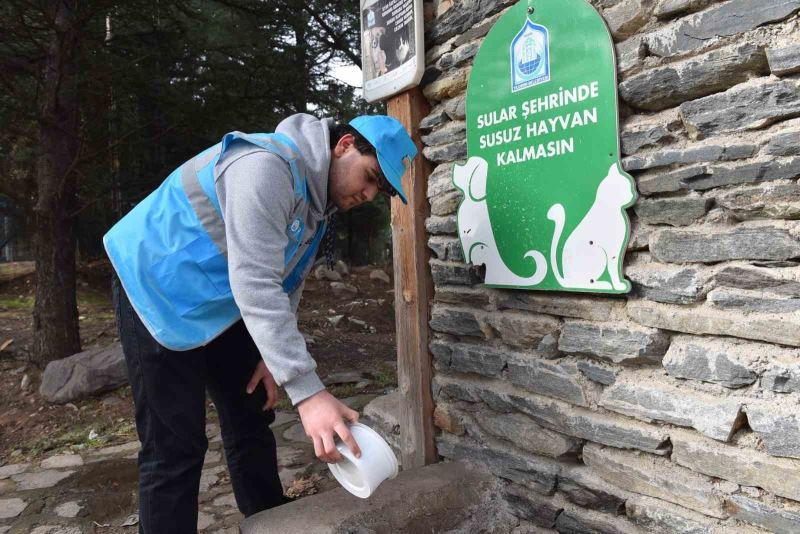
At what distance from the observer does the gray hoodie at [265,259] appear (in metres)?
1.66

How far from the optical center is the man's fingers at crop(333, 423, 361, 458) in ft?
5.36

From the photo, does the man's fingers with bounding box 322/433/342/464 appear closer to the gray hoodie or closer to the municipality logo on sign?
the gray hoodie

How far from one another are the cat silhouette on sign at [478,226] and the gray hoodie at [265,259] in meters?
0.94

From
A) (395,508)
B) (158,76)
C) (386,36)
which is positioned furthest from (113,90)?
(395,508)

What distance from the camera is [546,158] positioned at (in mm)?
2189

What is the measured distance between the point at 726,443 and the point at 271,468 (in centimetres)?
168

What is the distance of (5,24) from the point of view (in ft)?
17.2

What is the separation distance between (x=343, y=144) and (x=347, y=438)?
93 cm

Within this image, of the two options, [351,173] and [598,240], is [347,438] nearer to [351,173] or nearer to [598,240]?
[351,173]

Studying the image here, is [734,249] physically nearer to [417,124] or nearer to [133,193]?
[417,124]

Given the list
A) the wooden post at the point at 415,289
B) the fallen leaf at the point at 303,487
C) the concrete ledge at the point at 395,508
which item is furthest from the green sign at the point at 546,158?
the fallen leaf at the point at 303,487

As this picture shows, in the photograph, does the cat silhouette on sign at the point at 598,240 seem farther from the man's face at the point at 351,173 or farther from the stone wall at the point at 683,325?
the man's face at the point at 351,173

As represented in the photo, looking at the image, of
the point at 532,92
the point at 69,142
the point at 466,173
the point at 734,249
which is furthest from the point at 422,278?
the point at 69,142

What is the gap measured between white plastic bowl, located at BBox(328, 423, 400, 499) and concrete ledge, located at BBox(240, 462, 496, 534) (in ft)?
1.28
